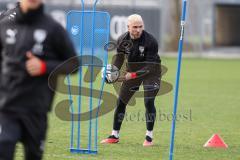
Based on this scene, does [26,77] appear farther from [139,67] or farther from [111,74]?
[139,67]

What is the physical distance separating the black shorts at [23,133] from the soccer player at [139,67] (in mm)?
4535

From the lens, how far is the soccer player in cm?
1066

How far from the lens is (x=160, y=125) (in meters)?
13.4

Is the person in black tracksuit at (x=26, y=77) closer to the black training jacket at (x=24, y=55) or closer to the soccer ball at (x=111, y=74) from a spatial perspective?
the black training jacket at (x=24, y=55)

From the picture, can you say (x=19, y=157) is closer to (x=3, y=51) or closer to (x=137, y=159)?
(x=137, y=159)

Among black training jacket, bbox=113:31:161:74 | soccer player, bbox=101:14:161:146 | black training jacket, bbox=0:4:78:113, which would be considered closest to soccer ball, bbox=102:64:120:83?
soccer player, bbox=101:14:161:146

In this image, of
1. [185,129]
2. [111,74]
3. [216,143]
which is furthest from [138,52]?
[185,129]

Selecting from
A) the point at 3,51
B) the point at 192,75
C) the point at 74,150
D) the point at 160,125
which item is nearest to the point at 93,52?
the point at 74,150

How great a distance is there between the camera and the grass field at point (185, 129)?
10000 millimetres

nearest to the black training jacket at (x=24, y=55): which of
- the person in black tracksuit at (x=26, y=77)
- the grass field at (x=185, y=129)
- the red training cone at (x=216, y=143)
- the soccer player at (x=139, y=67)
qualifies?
the person in black tracksuit at (x=26, y=77)

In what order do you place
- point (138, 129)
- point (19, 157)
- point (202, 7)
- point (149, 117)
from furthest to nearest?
point (202, 7) → point (138, 129) → point (149, 117) → point (19, 157)

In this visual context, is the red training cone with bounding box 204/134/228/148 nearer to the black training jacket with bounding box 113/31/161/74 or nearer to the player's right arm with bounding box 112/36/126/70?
the black training jacket with bounding box 113/31/161/74

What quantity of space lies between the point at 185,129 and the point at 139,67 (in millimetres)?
2463

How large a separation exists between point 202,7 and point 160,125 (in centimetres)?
2547
